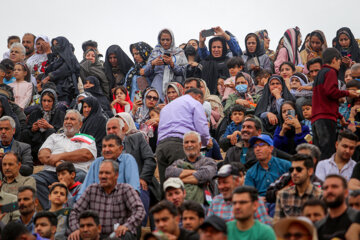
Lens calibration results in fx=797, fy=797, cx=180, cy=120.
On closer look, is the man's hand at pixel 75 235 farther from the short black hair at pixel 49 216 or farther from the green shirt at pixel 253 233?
the green shirt at pixel 253 233

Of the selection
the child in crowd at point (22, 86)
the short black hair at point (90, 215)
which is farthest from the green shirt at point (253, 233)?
the child in crowd at point (22, 86)

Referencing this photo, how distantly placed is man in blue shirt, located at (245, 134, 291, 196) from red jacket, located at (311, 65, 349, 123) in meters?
1.21

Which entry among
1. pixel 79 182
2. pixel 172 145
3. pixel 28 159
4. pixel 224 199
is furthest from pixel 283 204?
pixel 28 159

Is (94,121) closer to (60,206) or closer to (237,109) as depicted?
(237,109)

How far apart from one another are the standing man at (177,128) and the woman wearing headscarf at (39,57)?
5.67 metres

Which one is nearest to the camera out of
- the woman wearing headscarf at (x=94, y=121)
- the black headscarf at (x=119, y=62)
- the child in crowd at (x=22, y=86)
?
the woman wearing headscarf at (x=94, y=121)

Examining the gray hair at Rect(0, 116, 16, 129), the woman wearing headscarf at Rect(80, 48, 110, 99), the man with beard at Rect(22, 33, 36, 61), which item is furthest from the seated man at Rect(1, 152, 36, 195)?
the man with beard at Rect(22, 33, 36, 61)

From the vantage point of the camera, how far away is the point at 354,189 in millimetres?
9445

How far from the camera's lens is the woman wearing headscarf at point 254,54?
16.1 meters

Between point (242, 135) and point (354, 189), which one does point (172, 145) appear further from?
point (354, 189)

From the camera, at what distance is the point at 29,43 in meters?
17.5

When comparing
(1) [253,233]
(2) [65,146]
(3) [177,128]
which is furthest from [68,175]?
(1) [253,233]

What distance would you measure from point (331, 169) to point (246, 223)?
2578 millimetres

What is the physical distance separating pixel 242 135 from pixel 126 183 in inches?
78.2
